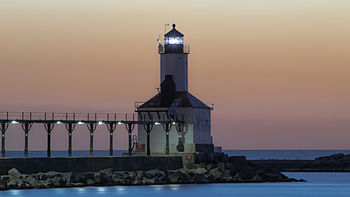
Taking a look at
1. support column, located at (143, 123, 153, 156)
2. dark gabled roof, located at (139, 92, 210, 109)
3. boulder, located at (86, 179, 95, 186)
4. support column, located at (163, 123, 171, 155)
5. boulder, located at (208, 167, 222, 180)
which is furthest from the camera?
dark gabled roof, located at (139, 92, 210, 109)

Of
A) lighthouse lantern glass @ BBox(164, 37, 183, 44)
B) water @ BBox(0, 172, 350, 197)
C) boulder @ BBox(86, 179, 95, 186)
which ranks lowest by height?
water @ BBox(0, 172, 350, 197)

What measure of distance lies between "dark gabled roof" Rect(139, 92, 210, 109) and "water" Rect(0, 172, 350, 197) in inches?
350

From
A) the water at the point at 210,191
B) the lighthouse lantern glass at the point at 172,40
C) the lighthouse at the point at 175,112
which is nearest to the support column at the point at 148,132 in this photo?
the lighthouse at the point at 175,112

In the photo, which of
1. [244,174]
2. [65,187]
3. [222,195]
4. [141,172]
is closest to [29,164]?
[65,187]

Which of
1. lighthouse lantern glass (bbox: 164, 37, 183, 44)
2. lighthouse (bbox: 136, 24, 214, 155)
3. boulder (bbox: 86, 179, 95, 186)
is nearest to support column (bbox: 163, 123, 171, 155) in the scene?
lighthouse (bbox: 136, 24, 214, 155)

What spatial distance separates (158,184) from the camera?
6869 cm

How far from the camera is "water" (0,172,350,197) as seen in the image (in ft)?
203

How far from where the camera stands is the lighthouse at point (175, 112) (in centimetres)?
7612

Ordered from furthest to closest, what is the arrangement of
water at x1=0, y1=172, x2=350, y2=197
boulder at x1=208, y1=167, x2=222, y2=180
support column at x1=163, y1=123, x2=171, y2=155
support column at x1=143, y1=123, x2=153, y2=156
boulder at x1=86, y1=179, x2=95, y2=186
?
support column at x1=143, y1=123, x2=153, y2=156 < support column at x1=163, y1=123, x2=171, y2=155 < boulder at x1=208, y1=167, x2=222, y2=180 < boulder at x1=86, y1=179, x2=95, y2=186 < water at x1=0, y1=172, x2=350, y2=197

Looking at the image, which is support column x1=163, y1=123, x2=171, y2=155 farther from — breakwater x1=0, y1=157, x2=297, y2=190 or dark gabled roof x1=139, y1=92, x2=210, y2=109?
breakwater x1=0, y1=157, x2=297, y2=190

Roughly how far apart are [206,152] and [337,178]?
20.4 m

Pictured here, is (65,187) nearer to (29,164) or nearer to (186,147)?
(29,164)

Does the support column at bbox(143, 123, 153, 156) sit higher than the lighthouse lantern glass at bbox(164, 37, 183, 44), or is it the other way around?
the lighthouse lantern glass at bbox(164, 37, 183, 44)

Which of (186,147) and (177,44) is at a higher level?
(177,44)
